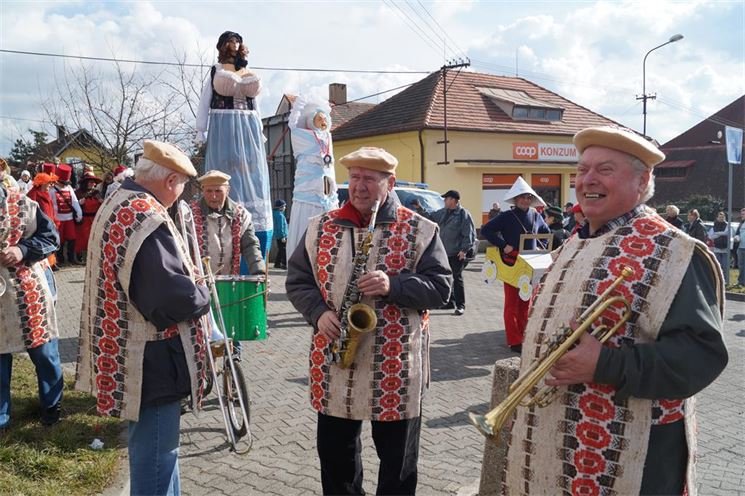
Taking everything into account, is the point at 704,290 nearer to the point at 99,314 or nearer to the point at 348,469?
the point at 348,469

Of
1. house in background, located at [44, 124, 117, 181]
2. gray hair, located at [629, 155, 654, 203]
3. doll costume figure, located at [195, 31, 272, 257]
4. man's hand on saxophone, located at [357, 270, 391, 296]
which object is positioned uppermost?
house in background, located at [44, 124, 117, 181]

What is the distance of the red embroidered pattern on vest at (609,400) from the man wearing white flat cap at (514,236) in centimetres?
532

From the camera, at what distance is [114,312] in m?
2.97

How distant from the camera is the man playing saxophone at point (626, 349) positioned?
2.11m

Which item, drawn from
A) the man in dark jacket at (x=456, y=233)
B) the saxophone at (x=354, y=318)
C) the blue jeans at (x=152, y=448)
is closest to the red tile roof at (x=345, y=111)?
the man in dark jacket at (x=456, y=233)

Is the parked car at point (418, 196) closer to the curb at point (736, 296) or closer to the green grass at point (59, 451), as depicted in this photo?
the curb at point (736, 296)

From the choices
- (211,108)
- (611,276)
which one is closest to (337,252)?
Answer: (611,276)

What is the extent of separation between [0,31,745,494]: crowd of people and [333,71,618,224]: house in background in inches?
790

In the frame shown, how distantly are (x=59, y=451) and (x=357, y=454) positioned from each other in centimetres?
237

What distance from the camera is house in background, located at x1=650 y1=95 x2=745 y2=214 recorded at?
132ft

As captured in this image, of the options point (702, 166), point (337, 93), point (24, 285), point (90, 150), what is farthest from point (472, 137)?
point (702, 166)

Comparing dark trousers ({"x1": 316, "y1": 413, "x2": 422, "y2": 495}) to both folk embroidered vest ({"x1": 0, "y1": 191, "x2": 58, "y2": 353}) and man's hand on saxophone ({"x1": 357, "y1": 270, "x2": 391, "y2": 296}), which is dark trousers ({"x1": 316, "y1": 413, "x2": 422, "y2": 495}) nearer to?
man's hand on saxophone ({"x1": 357, "y1": 270, "x2": 391, "y2": 296})

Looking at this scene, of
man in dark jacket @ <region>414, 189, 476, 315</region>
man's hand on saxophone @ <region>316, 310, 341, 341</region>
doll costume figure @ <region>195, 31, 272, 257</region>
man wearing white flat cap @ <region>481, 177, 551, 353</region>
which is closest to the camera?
man's hand on saxophone @ <region>316, 310, 341, 341</region>

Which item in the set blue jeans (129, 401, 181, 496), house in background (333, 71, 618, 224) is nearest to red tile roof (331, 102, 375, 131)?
house in background (333, 71, 618, 224)
